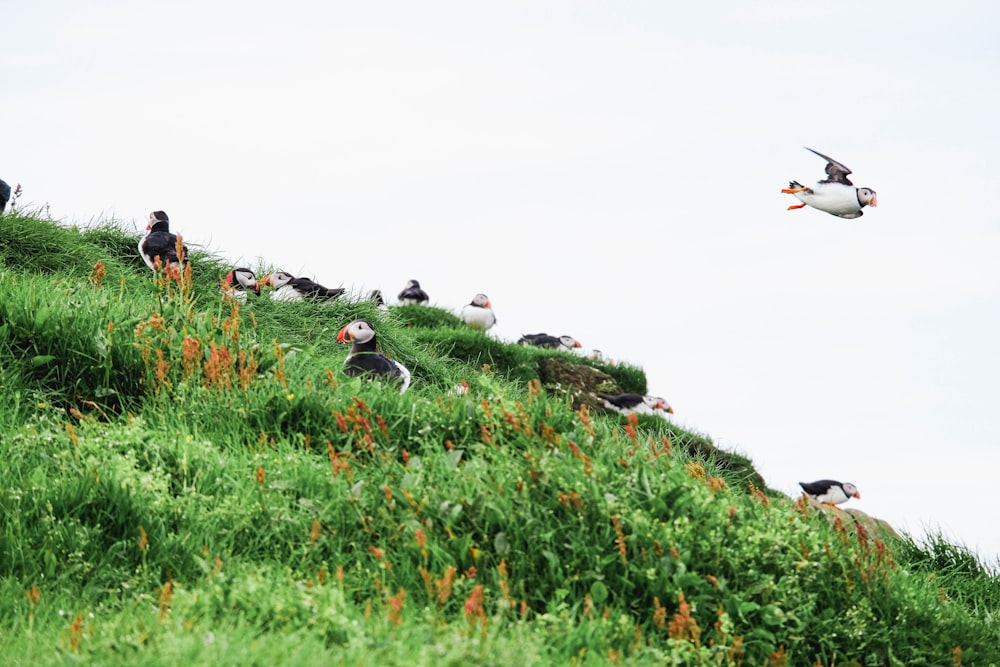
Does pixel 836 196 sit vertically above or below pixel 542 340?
above

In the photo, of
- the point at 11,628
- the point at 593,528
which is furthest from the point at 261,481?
the point at 593,528

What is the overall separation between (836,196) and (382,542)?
879 cm

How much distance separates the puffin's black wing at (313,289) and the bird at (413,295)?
782 cm

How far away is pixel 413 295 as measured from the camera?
23.4m

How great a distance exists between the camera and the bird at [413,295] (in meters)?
23.3

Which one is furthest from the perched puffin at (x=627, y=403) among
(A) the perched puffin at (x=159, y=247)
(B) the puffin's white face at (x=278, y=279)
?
(A) the perched puffin at (x=159, y=247)

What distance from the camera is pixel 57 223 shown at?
49.8 feet

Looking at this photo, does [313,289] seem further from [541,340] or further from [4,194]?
[541,340]

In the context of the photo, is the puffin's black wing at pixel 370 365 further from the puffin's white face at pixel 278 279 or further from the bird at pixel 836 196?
the bird at pixel 836 196

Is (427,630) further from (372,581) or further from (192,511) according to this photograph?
(192,511)

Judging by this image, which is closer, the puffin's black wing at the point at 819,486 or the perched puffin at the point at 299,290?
the perched puffin at the point at 299,290

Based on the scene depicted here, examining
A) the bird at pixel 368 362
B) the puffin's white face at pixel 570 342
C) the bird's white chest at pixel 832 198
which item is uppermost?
the bird's white chest at pixel 832 198

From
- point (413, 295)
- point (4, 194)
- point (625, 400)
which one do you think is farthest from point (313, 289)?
point (413, 295)

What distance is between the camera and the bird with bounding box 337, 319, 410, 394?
9.85m
